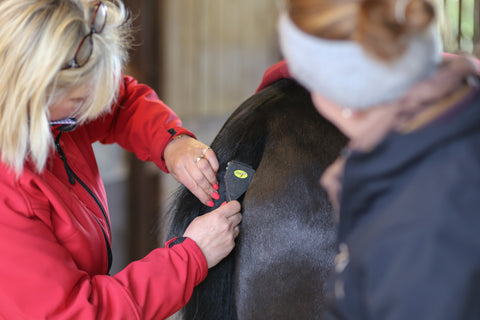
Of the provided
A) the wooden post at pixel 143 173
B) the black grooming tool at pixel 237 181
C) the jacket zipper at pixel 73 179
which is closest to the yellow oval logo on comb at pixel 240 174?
the black grooming tool at pixel 237 181

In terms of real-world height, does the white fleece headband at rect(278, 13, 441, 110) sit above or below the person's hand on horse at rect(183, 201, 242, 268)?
above

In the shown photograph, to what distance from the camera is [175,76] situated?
2.95m

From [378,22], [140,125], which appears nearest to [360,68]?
[378,22]

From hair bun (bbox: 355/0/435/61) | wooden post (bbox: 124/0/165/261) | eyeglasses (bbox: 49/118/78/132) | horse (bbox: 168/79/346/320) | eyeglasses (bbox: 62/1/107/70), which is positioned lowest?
wooden post (bbox: 124/0/165/261)

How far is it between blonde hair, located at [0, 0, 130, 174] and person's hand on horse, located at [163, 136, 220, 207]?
0.78 feet

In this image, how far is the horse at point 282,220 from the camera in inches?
33.3

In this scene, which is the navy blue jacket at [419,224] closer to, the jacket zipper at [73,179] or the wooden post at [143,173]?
the jacket zipper at [73,179]

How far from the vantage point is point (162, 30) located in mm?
2756

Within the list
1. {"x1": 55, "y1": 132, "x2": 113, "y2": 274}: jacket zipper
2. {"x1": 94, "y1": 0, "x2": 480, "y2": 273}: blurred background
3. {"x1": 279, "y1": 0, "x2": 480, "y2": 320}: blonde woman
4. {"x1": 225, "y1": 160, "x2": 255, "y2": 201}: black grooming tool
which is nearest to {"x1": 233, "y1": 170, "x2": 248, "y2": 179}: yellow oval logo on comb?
{"x1": 225, "y1": 160, "x2": 255, "y2": 201}: black grooming tool

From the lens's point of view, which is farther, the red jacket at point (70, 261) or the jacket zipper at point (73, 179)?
the jacket zipper at point (73, 179)

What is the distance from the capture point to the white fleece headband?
470mm

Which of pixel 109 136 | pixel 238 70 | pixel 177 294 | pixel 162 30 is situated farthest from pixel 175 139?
pixel 238 70

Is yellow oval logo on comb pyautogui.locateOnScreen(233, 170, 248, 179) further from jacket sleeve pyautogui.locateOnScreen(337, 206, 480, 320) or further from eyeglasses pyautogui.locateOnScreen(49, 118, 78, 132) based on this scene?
jacket sleeve pyautogui.locateOnScreen(337, 206, 480, 320)

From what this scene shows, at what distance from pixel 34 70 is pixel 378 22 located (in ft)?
1.58
